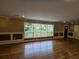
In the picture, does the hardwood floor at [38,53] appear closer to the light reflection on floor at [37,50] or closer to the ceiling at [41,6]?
the light reflection on floor at [37,50]

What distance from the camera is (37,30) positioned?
12172 mm

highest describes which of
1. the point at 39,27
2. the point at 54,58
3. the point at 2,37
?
the point at 39,27

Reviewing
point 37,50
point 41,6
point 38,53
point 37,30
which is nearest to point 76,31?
point 37,30

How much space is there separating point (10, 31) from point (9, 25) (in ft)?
1.89

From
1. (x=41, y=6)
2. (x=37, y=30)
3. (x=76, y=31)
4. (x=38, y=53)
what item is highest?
(x=41, y=6)

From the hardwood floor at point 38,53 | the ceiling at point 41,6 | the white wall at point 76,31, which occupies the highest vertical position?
the ceiling at point 41,6

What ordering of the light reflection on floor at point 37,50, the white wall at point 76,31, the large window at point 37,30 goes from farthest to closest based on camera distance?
Answer: the white wall at point 76,31 < the large window at point 37,30 < the light reflection on floor at point 37,50

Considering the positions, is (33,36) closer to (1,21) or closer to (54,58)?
(1,21)

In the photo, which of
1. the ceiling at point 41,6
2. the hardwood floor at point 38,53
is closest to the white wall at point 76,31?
the hardwood floor at point 38,53

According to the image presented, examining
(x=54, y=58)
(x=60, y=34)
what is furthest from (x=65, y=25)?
(x=54, y=58)

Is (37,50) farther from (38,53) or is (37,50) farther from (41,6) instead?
(41,6)

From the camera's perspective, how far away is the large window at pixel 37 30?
11047 mm

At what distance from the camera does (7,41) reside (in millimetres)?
9195

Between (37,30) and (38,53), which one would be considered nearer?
(38,53)
